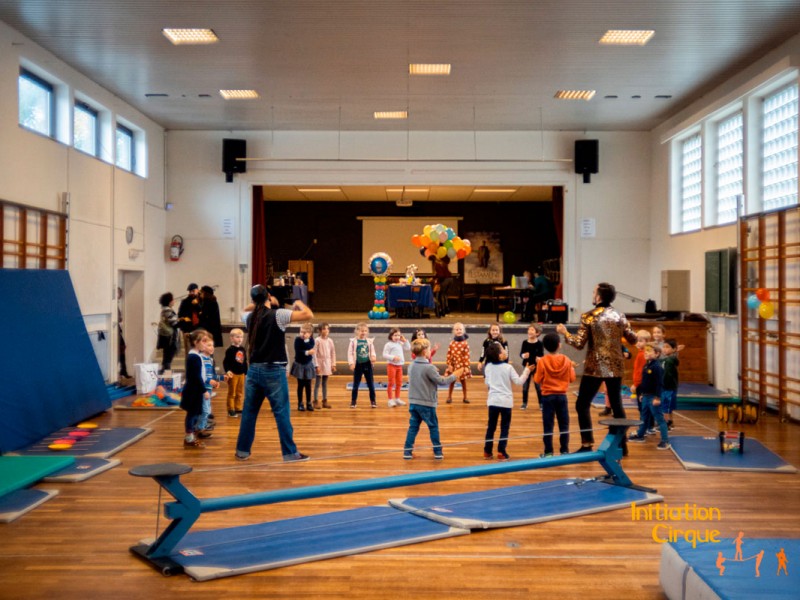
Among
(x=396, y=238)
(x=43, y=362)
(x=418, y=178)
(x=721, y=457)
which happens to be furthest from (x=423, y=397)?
(x=396, y=238)

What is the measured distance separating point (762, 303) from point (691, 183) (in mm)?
4909

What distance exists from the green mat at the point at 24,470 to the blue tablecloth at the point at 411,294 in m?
11.9

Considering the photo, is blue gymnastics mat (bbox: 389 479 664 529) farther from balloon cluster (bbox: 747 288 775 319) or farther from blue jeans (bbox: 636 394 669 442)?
balloon cluster (bbox: 747 288 775 319)

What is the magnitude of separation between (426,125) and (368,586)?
39.4ft

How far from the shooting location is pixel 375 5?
28.5 ft

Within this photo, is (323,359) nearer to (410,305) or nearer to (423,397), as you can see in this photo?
(423,397)

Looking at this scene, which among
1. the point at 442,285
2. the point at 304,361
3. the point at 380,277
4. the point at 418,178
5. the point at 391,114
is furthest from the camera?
the point at 442,285

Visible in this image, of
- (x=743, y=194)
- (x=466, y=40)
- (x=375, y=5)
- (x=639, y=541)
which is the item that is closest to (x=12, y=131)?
(x=375, y=5)

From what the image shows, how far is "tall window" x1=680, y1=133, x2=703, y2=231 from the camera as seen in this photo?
13.4 m

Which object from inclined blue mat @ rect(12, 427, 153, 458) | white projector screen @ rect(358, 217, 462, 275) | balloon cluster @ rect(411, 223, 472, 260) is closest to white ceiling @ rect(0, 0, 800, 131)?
balloon cluster @ rect(411, 223, 472, 260)

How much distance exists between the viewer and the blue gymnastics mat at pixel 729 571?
3.48 m

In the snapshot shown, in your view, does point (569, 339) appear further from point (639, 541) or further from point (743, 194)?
point (743, 194)

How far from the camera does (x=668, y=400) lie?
8.55 metres

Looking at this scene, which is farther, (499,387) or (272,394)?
(499,387)
